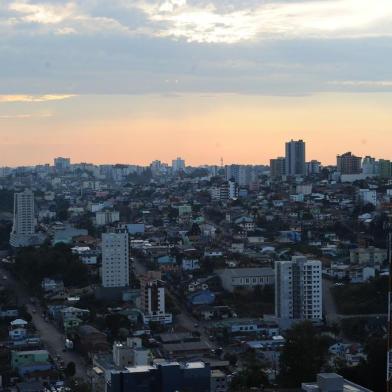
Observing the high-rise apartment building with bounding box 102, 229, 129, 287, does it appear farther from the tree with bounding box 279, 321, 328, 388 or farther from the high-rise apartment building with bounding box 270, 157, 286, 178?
the high-rise apartment building with bounding box 270, 157, 286, 178

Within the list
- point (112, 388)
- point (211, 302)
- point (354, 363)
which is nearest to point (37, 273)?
point (211, 302)

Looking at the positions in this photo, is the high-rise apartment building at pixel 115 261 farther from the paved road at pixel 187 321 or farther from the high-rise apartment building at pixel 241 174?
the high-rise apartment building at pixel 241 174

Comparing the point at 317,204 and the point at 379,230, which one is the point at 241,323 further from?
the point at 317,204

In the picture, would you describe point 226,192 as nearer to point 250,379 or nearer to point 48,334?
point 48,334

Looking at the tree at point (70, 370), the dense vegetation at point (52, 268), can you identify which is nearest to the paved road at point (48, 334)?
the tree at point (70, 370)

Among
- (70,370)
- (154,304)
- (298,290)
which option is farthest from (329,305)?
(70,370)

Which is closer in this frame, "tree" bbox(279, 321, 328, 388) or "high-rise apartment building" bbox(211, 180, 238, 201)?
"tree" bbox(279, 321, 328, 388)

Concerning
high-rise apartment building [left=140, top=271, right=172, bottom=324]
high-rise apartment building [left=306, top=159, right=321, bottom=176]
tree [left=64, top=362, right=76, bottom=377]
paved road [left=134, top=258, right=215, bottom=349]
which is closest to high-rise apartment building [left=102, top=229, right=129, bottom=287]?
paved road [left=134, top=258, right=215, bottom=349]
